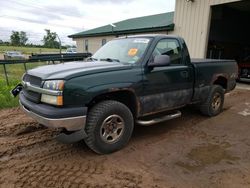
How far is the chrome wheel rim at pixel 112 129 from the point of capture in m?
3.84

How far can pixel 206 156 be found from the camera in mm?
4016

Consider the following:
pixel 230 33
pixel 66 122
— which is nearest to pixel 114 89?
pixel 66 122

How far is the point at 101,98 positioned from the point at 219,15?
1356 centimetres

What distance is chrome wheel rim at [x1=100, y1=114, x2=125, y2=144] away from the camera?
384 centimetres

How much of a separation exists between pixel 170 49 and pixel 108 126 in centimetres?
216

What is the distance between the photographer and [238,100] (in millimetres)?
8109

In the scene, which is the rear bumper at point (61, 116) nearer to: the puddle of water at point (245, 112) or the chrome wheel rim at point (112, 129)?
the chrome wheel rim at point (112, 129)

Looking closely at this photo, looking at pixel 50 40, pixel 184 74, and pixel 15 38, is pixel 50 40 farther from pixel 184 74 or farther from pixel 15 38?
pixel 184 74

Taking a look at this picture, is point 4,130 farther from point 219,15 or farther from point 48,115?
point 219,15

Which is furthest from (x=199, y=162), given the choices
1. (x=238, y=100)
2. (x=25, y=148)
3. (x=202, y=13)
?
(x=202, y=13)

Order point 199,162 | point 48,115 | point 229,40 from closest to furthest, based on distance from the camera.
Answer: point 48,115
point 199,162
point 229,40

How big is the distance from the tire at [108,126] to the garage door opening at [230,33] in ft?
41.8

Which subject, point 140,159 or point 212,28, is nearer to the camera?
point 140,159

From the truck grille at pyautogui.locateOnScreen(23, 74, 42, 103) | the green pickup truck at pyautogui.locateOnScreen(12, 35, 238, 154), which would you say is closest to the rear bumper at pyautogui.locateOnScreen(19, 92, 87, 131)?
the green pickup truck at pyautogui.locateOnScreen(12, 35, 238, 154)
